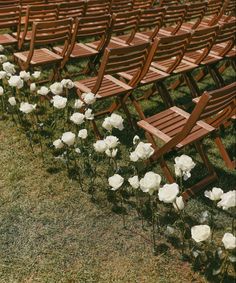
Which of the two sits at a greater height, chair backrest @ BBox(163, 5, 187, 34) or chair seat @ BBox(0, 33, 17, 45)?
chair backrest @ BBox(163, 5, 187, 34)

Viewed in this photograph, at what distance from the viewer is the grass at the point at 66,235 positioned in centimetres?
311

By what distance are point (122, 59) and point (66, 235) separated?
1.83m

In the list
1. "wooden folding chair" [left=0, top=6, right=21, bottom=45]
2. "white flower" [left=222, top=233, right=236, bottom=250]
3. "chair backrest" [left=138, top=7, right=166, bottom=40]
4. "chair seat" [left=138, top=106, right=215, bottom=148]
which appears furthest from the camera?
"chair backrest" [left=138, top=7, right=166, bottom=40]

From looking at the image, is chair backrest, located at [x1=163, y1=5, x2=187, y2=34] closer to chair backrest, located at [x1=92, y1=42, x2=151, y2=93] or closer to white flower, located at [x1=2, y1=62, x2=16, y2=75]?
chair backrest, located at [x1=92, y1=42, x2=151, y2=93]

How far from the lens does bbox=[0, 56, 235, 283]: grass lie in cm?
311

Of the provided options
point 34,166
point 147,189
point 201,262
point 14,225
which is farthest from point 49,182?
point 201,262

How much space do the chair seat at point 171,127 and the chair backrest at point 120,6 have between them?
9.09 ft

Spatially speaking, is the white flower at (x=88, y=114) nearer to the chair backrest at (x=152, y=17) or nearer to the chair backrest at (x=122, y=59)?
the chair backrest at (x=122, y=59)

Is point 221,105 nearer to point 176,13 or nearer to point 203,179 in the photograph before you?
point 203,179

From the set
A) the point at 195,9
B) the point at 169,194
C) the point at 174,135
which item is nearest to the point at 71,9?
the point at 195,9

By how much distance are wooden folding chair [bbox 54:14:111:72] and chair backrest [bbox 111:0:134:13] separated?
0.89 meters

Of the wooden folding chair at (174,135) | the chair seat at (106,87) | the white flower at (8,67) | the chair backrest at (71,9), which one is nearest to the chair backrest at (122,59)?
the chair seat at (106,87)

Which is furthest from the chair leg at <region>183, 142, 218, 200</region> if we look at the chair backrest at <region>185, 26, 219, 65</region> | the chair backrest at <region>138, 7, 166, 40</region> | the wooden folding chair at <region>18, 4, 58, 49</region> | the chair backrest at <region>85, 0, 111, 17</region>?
the chair backrest at <region>85, 0, 111, 17</region>

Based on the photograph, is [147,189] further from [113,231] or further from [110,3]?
[110,3]
